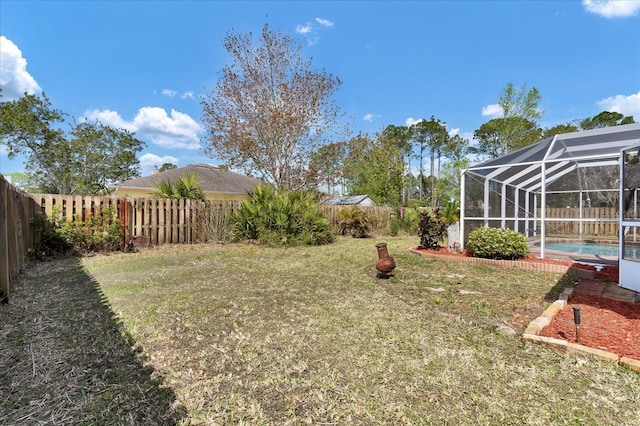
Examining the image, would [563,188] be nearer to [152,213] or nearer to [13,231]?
[152,213]

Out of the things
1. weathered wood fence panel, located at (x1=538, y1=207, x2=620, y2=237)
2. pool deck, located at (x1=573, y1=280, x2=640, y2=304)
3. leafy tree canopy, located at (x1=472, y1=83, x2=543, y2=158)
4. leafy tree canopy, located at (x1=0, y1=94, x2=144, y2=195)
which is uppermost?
leafy tree canopy, located at (x1=472, y1=83, x2=543, y2=158)

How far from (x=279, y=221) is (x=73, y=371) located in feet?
25.6

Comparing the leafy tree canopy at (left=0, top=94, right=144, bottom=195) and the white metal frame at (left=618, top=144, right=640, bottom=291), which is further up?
the leafy tree canopy at (left=0, top=94, right=144, bottom=195)

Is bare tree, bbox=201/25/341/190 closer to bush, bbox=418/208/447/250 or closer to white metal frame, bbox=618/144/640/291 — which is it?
bush, bbox=418/208/447/250

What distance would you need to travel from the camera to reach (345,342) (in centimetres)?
284

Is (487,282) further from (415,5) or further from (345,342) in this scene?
(415,5)

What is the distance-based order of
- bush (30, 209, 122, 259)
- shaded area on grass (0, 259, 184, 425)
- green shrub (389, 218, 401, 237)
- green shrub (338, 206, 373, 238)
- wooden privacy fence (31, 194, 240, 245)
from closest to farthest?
shaded area on grass (0, 259, 184, 425) < bush (30, 209, 122, 259) < wooden privacy fence (31, 194, 240, 245) < green shrub (338, 206, 373, 238) < green shrub (389, 218, 401, 237)

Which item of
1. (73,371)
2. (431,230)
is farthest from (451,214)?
(73,371)

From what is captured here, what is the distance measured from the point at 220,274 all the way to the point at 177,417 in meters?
4.11

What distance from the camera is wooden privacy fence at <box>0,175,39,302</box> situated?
3.88 m

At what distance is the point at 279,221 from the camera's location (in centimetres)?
1002

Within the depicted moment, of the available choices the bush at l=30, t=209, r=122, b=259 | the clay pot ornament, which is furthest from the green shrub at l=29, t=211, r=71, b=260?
the clay pot ornament

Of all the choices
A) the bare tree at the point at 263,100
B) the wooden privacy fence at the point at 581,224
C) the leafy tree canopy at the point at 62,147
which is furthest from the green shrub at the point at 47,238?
the leafy tree canopy at the point at 62,147

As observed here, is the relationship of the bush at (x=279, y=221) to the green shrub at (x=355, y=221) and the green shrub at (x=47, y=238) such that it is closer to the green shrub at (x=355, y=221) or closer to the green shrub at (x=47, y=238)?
the green shrub at (x=355, y=221)
